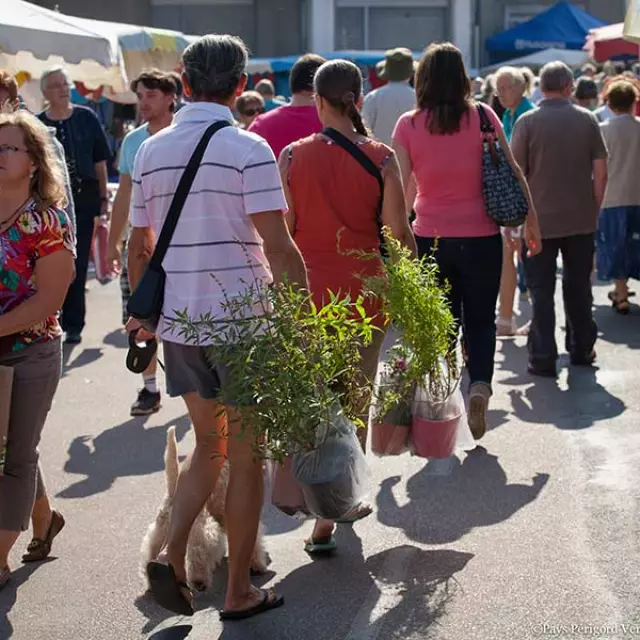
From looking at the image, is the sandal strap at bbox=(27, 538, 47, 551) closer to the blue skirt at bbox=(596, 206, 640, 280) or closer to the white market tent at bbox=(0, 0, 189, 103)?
the white market tent at bbox=(0, 0, 189, 103)

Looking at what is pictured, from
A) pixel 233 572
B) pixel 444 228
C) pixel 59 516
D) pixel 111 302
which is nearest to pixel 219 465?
pixel 233 572

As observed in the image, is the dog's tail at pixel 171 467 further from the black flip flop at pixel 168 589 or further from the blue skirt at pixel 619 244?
the blue skirt at pixel 619 244

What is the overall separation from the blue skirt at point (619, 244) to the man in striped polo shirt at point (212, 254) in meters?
7.08

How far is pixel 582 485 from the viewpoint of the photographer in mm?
6406

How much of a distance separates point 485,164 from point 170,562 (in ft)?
10.1

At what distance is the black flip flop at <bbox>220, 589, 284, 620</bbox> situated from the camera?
4824 mm

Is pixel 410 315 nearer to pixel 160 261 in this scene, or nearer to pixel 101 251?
pixel 160 261

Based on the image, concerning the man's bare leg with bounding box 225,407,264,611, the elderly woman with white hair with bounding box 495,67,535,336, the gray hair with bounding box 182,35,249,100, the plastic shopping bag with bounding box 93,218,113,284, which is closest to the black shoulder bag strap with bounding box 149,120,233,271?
the gray hair with bounding box 182,35,249,100

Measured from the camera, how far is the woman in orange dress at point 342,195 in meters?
5.75

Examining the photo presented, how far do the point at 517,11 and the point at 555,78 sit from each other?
30988 mm

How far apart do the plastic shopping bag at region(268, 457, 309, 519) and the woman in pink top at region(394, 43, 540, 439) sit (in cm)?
229

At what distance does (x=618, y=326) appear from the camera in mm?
10922

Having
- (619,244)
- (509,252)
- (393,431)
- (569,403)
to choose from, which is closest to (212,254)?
(393,431)

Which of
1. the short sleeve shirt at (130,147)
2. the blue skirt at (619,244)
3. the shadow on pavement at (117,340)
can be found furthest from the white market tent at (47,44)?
the blue skirt at (619,244)
